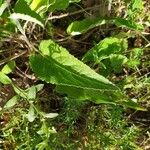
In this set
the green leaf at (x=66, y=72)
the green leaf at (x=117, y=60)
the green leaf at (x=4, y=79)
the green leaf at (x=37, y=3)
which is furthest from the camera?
the green leaf at (x=117, y=60)

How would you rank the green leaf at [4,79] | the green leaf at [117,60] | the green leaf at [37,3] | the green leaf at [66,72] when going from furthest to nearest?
the green leaf at [117,60] → the green leaf at [4,79] → the green leaf at [37,3] → the green leaf at [66,72]

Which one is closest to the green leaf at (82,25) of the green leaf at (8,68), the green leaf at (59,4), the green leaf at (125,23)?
the green leaf at (125,23)

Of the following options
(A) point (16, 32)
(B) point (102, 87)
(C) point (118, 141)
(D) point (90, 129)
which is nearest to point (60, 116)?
(D) point (90, 129)

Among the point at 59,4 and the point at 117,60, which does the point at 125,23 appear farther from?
the point at 59,4

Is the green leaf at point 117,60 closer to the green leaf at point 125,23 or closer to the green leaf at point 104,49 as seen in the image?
the green leaf at point 104,49

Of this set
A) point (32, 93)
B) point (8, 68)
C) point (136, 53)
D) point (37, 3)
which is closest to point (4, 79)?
point (8, 68)

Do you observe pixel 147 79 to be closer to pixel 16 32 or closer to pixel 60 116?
pixel 60 116

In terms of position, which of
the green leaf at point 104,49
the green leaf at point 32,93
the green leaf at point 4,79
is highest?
the green leaf at point 4,79
